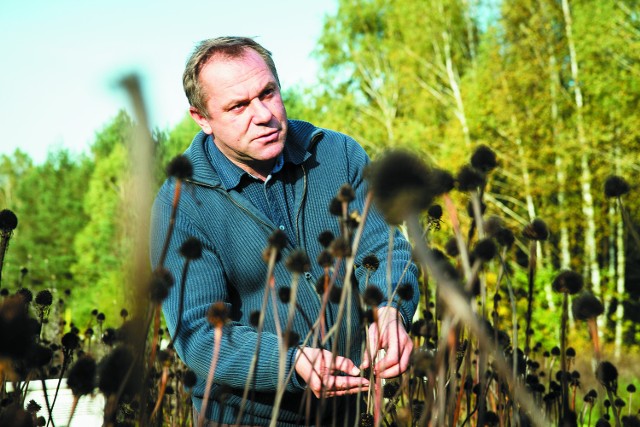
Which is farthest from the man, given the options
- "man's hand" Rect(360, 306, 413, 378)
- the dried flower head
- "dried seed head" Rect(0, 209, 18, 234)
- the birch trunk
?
the birch trunk

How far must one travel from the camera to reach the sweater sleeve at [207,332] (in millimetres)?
2354

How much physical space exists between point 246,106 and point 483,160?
113 cm

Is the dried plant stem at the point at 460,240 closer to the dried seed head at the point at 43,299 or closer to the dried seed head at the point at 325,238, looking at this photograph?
the dried seed head at the point at 325,238

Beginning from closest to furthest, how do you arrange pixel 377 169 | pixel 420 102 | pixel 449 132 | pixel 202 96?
pixel 377 169 < pixel 202 96 < pixel 449 132 < pixel 420 102

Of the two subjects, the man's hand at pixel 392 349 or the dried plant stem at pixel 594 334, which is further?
the man's hand at pixel 392 349

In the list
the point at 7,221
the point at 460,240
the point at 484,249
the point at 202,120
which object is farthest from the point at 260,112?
the point at 460,240

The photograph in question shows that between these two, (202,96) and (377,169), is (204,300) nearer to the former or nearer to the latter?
(202,96)

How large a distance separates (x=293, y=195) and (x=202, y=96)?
0.51 metres

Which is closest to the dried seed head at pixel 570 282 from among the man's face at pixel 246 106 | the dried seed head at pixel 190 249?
the dried seed head at pixel 190 249

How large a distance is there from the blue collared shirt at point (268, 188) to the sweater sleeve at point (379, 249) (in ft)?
0.87

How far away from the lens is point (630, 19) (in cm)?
1759

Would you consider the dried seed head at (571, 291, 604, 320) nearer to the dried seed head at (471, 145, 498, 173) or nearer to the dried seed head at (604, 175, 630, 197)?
the dried seed head at (471, 145, 498, 173)

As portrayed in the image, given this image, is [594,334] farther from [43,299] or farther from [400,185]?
[43,299]

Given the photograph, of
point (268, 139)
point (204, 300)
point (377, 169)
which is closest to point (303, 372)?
point (204, 300)
